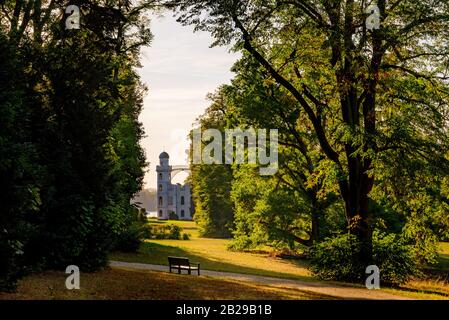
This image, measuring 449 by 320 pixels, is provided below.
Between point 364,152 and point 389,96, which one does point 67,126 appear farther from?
point 389,96

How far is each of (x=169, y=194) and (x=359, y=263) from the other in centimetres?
11059

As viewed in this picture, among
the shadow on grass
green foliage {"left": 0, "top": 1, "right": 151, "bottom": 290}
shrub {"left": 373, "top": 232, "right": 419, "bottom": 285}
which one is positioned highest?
green foliage {"left": 0, "top": 1, "right": 151, "bottom": 290}

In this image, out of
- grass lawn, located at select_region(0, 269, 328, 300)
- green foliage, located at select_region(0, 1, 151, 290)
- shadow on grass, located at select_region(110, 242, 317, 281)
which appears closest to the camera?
grass lawn, located at select_region(0, 269, 328, 300)

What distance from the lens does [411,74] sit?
1928 centimetres

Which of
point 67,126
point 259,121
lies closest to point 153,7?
point 259,121

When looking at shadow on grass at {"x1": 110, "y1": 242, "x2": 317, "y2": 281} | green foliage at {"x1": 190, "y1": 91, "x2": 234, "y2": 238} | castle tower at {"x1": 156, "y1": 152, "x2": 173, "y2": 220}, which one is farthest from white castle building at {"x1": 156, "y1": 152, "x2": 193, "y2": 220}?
shadow on grass at {"x1": 110, "y1": 242, "x2": 317, "y2": 281}

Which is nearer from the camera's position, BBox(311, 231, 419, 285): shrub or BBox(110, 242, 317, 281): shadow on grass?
BBox(311, 231, 419, 285): shrub

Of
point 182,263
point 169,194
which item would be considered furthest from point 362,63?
point 169,194

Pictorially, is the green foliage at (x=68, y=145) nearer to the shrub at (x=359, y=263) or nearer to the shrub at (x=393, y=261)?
the shrub at (x=359, y=263)

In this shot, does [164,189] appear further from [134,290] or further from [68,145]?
[134,290]

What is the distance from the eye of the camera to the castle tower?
127100 millimetres

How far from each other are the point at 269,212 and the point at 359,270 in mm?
14593

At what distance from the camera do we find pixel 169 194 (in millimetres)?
127500

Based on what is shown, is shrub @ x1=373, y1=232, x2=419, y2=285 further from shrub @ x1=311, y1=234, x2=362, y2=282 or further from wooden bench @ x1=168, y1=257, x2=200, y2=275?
wooden bench @ x1=168, y1=257, x2=200, y2=275
